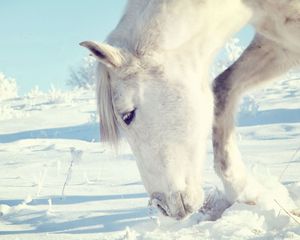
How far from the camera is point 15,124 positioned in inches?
580

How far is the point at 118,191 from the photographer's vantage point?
15.7ft

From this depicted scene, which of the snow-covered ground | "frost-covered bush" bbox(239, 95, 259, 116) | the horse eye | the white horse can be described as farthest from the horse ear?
"frost-covered bush" bbox(239, 95, 259, 116)

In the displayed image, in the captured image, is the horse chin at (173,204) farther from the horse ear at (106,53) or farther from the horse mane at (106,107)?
the horse ear at (106,53)

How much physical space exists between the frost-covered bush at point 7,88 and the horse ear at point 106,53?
24.8 metres

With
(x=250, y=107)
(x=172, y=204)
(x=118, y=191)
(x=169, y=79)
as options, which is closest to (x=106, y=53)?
(x=169, y=79)

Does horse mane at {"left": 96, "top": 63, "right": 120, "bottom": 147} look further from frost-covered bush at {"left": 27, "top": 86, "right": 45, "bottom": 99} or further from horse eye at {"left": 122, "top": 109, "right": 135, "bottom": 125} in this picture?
frost-covered bush at {"left": 27, "top": 86, "right": 45, "bottom": 99}

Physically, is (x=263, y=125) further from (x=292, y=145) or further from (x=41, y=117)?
(x=41, y=117)

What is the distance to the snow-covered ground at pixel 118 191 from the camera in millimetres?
2879

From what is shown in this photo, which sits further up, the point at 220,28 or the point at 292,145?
the point at 220,28

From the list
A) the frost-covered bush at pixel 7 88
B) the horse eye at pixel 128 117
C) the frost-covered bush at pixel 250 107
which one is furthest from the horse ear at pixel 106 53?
the frost-covered bush at pixel 7 88

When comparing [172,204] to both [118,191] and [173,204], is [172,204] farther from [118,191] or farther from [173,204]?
[118,191]

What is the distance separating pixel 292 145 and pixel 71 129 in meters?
6.85

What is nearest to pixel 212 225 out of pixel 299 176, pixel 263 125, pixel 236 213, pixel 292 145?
pixel 236 213

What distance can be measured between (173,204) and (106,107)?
0.62 m
